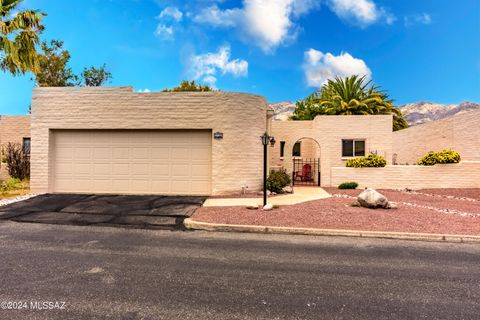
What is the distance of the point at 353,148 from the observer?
54.7 ft

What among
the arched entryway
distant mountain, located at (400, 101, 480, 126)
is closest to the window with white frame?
the arched entryway

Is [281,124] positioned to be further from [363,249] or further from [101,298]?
[101,298]

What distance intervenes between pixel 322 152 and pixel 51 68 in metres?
26.0

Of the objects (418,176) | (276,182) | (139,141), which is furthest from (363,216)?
(139,141)

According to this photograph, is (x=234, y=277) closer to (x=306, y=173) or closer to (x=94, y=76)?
(x=306, y=173)

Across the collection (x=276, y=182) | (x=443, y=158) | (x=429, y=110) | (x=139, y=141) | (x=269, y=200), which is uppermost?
(x=429, y=110)

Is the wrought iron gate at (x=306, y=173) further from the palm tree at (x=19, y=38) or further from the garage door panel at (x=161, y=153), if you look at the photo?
the palm tree at (x=19, y=38)

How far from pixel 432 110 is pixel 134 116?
147507 mm

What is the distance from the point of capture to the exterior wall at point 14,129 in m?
17.8

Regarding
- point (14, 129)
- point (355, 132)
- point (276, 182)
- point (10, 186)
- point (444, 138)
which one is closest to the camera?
point (276, 182)

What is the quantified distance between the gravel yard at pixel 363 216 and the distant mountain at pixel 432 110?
393ft

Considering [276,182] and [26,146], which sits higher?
[26,146]

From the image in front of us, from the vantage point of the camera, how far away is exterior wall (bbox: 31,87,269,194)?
11.5 metres

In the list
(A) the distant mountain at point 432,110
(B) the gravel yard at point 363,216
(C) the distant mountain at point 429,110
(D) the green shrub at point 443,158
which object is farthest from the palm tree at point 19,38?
(A) the distant mountain at point 432,110
